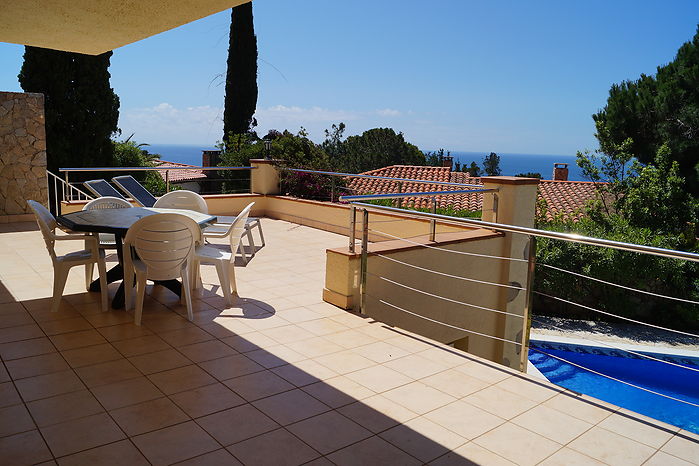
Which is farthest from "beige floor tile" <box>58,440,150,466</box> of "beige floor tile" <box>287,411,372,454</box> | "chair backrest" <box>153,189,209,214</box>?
"chair backrest" <box>153,189,209,214</box>

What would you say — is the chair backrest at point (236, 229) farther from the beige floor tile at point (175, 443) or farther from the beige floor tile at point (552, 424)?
the beige floor tile at point (552, 424)

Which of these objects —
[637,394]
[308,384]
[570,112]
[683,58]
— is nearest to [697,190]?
[683,58]

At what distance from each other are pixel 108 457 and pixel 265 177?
332 inches

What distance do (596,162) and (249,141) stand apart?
498 inches

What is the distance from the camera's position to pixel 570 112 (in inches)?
2527

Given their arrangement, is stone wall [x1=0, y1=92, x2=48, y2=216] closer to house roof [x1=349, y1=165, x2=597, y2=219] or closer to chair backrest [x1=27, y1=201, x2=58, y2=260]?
chair backrest [x1=27, y1=201, x2=58, y2=260]

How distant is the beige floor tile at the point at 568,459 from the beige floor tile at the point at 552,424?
11cm

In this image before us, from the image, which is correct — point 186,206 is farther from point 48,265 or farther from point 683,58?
point 683,58

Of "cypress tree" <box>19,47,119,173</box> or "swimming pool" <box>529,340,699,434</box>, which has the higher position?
"cypress tree" <box>19,47,119,173</box>

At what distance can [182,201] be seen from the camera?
7305 mm

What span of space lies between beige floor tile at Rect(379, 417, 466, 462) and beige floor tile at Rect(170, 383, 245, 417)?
3.08 feet

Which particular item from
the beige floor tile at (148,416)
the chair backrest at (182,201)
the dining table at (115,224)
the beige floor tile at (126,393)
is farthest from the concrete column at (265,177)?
the beige floor tile at (148,416)

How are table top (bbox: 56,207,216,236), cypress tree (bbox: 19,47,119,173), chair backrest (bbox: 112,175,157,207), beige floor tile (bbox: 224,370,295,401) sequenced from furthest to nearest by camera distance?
cypress tree (bbox: 19,47,119,173) → chair backrest (bbox: 112,175,157,207) → table top (bbox: 56,207,216,236) → beige floor tile (bbox: 224,370,295,401)

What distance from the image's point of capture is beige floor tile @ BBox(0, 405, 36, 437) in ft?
9.37
